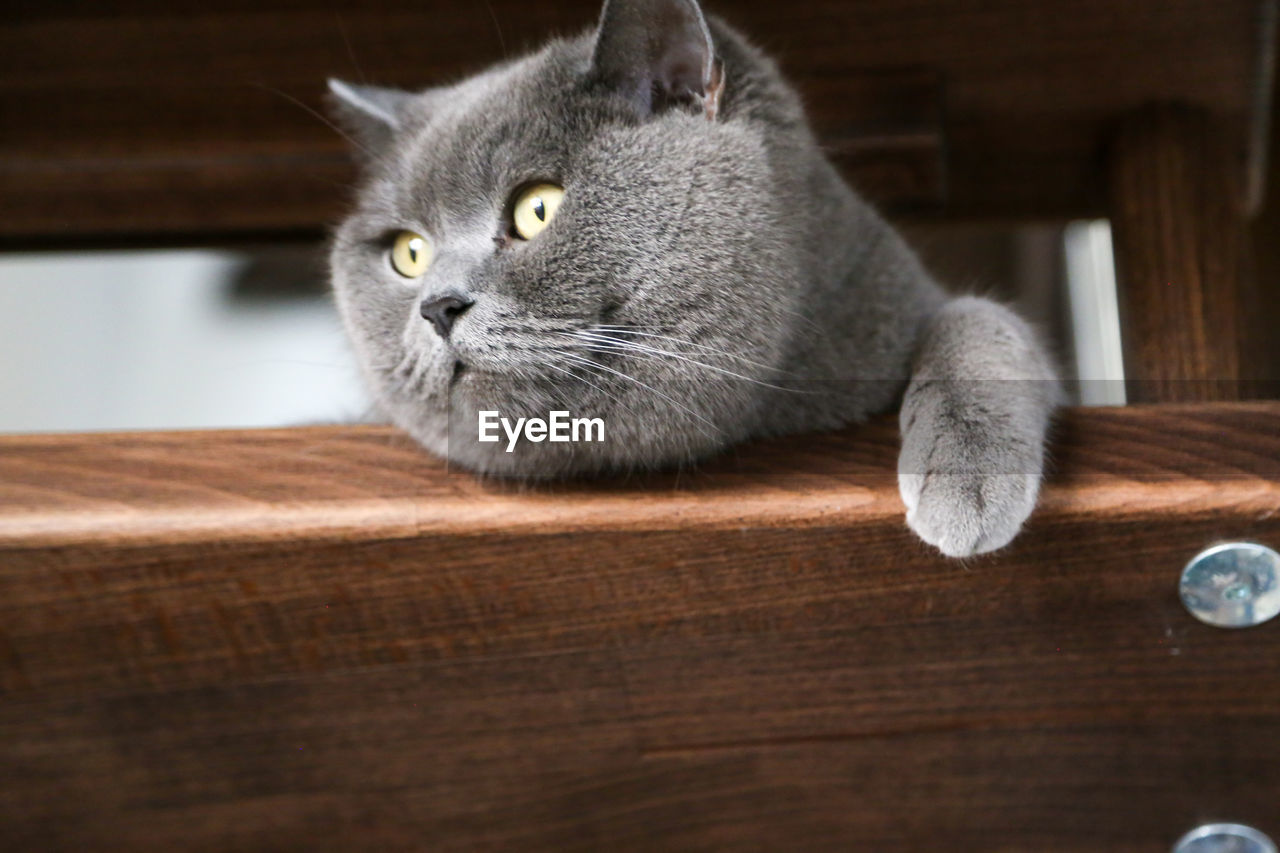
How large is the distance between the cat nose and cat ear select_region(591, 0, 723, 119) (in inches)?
8.4

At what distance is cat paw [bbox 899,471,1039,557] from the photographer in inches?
23.9

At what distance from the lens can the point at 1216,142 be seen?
993mm

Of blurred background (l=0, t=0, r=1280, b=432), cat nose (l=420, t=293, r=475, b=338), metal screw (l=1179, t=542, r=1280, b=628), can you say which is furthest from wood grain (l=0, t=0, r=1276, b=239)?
metal screw (l=1179, t=542, r=1280, b=628)

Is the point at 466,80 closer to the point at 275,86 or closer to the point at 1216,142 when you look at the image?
the point at 275,86

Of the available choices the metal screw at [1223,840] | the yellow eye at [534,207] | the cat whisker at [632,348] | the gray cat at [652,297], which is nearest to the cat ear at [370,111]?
the gray cat at [652,297]

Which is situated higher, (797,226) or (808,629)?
(797,226)

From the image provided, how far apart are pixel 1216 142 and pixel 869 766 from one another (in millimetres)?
738

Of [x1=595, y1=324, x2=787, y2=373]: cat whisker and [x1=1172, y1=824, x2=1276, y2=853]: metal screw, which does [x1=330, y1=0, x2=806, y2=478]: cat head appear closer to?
[x1=595, y1=324, x2=787, y2=373]: cat whisker

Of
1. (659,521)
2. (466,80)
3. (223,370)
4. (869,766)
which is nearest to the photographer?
(659,521)

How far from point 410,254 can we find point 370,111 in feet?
0.52

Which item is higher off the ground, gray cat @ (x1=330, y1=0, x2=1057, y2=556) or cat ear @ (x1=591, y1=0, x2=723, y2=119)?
cat ear @ (x1=591, y1=0, x2=723, y2=119)

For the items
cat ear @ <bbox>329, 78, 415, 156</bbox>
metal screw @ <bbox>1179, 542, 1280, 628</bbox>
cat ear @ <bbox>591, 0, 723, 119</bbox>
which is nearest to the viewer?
metal screw @ <bbox>1179, 542, 1280, 628</bbox>

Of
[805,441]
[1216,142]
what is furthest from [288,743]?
[1216,142]

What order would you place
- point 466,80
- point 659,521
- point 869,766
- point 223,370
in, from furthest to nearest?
point 223,370 → point 466,80 → point 869,766 → point 659,521
